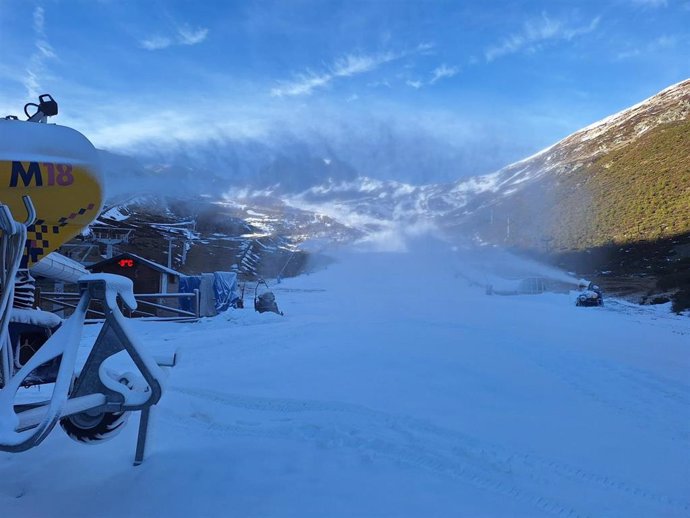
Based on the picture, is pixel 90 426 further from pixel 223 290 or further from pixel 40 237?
pixel 223 290

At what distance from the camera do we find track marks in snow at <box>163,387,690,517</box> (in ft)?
10.0

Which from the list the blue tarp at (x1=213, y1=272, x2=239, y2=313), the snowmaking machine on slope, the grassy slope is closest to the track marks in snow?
the snowmaking machine on slope

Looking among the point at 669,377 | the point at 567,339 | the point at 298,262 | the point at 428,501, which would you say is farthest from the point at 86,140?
the point at 298,262

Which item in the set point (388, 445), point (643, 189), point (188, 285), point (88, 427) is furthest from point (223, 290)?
point (643, 189)

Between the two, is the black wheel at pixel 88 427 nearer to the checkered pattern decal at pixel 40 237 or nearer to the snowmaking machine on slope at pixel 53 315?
the snowmaking machine on slope at pixel 53 315

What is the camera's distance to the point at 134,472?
3.03m

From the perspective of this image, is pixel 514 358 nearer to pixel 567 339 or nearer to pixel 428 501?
pixel 567 339

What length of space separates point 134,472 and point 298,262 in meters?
54.0

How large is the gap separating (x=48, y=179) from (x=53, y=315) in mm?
816

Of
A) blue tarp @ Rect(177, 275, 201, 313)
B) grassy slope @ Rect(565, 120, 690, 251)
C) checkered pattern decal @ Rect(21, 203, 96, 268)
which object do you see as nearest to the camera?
checkered pattern decal @ Rect(21, 203, 96, 268)

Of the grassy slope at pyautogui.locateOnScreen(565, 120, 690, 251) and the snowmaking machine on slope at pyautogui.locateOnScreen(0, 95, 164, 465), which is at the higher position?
the grassy slope at pyautogui.locateOnScreen(565, 120, 690, 251)

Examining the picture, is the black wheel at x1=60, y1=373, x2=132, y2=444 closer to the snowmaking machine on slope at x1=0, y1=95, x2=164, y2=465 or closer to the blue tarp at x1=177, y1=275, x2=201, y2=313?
the snowmaking machine on slope at x1=0, y1=95, x2=164, y2=465

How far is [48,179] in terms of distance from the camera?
3021 mm

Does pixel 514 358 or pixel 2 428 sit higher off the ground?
pixel 2 428
